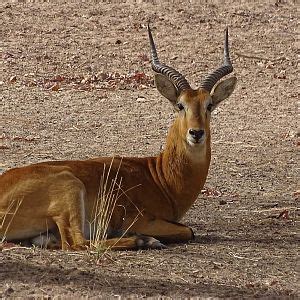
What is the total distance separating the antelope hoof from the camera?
Result: 10281 millimetres

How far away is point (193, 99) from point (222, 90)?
83 centimetres

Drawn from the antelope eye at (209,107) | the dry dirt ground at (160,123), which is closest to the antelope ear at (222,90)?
the antelope eye at (209,107)

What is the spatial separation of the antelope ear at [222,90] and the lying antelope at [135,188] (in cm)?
3

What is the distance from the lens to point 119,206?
1077 cm

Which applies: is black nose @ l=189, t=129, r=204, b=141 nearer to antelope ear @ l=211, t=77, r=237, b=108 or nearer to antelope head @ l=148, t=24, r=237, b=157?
antelope head @ l=148, t=24, r=237, b=157

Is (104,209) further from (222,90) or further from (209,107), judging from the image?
(222,90)

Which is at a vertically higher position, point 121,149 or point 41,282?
point 121,149

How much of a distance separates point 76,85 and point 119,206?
30.6 feet

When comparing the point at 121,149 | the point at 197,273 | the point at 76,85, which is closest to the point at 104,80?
the point at 76,85

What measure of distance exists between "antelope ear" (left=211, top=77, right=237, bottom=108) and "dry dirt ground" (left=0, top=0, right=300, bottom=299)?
123 cm

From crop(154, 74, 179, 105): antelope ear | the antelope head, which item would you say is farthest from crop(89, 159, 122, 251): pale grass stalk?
crop(154, 74, 179, 105): antelope ear

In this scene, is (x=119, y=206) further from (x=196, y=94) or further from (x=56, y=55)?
(x=56, y=55)

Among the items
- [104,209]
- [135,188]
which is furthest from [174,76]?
[104,209]

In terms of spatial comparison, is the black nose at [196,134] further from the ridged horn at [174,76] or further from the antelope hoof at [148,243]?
the antelope hoof at [148,243]
